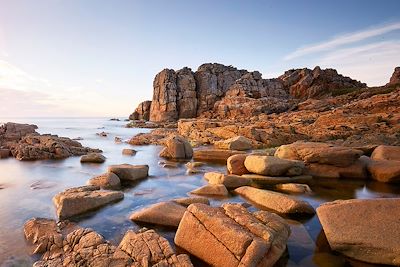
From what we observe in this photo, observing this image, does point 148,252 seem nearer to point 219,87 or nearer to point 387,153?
point 387,153

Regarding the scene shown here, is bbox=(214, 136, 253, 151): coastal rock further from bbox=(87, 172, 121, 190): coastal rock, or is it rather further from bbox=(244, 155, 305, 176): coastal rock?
bbox=(87, 172, 121, 190): coastal rock

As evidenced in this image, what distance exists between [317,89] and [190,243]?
79291mm

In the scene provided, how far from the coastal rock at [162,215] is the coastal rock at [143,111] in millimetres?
90277

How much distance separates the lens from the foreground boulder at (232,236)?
6176 millimetres

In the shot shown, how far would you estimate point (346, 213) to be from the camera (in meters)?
7.72

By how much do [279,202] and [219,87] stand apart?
7774 centimetres

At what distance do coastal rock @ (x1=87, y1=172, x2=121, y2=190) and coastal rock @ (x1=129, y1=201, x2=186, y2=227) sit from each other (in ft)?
14.7

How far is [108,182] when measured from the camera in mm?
13812

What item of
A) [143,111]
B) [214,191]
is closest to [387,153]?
[214,191]

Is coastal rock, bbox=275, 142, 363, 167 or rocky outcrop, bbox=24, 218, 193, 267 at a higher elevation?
coastal rock, bbox=275, 142, 363, 167

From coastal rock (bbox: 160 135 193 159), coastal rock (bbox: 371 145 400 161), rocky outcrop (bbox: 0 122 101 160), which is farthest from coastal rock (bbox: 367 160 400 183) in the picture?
rocky outcrop (bbox: 0 122 101 160)

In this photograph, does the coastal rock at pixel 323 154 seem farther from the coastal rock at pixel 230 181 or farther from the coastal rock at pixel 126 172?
the coastal rock at pixel 126 172

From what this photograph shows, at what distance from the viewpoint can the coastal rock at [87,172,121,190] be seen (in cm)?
1370

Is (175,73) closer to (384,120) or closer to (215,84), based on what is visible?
(215,84)
